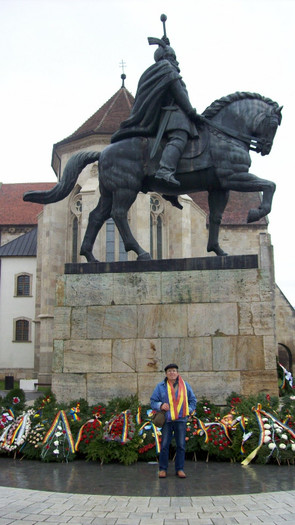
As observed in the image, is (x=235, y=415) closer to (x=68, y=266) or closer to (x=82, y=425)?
(x=82, y=425)

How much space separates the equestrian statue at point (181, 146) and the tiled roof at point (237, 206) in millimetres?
28182

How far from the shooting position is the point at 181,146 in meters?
8.48

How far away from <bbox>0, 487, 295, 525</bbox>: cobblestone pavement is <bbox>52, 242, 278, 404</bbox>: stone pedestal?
299 cm

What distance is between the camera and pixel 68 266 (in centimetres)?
858

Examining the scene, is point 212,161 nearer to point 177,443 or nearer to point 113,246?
point 177,443

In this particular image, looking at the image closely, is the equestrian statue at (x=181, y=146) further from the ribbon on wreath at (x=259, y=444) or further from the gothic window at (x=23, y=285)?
the gothic window at (x=23, y=285)

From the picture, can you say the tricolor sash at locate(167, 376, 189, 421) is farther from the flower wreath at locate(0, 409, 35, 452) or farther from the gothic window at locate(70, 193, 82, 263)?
the gothic window at locate(70, 193, 82, 263)

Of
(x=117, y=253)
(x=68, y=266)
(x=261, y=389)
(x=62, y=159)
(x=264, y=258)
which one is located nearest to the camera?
(x=261, y=389)

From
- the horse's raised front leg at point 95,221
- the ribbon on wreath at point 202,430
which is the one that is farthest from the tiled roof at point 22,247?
the ribbon on wreath at point 202,430

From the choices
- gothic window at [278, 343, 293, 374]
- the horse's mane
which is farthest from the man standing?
gothic window at [278, 343, 293, 374]

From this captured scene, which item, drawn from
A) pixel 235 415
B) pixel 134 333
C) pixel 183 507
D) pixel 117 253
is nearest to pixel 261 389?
pixel 235 415

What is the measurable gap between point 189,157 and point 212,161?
42 cm

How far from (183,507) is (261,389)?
3.50 metres

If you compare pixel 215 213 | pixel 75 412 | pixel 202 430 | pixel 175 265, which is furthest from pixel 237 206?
pixel 202 430
